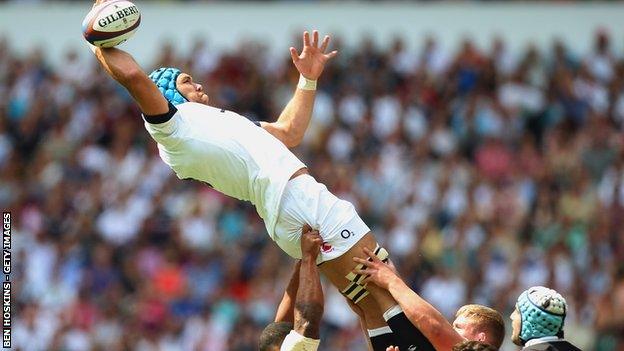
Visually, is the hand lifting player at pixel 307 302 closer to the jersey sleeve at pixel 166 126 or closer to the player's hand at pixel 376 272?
the player's hand at pixel 376 272

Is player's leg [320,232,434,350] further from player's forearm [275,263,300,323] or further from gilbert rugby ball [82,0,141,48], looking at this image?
gilbert rugby ball [82,0,141,48]

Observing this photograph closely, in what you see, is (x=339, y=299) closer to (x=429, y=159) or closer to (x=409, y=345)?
(x=429, y=159)

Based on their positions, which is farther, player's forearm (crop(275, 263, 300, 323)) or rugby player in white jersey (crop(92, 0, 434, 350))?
player's forearm (crop(275, 263, 300, 323))

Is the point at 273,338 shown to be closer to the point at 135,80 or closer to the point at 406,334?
the point at 406,334

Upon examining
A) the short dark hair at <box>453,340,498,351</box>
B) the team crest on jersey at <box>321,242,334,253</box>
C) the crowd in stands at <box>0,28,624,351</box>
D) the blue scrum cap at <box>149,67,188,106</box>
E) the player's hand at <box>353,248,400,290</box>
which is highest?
the blue scrum cap at <box>149,67,188,106</box>

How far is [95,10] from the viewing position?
8.08 m

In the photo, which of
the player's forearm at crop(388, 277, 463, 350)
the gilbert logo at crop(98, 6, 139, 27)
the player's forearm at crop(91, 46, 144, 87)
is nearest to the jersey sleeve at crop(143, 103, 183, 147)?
the player's forearm at crop(91, 46, 144, 87)

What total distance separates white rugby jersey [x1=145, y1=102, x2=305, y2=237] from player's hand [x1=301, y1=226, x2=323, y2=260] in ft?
0.72

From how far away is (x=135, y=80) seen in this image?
8000mm

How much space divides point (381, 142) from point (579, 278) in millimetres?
3106

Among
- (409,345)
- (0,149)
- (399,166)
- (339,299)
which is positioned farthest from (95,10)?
(0,149)

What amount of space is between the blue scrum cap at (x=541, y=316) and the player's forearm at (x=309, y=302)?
47.9 inches

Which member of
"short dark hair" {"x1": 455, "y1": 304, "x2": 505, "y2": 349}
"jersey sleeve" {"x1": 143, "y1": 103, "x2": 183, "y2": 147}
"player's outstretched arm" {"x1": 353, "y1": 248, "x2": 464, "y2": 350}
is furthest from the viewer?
"short dark hair" {"x1": 455, "y1": 304, "x2": 505, "y2": 349}

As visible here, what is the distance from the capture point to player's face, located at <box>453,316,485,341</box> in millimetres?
8266
